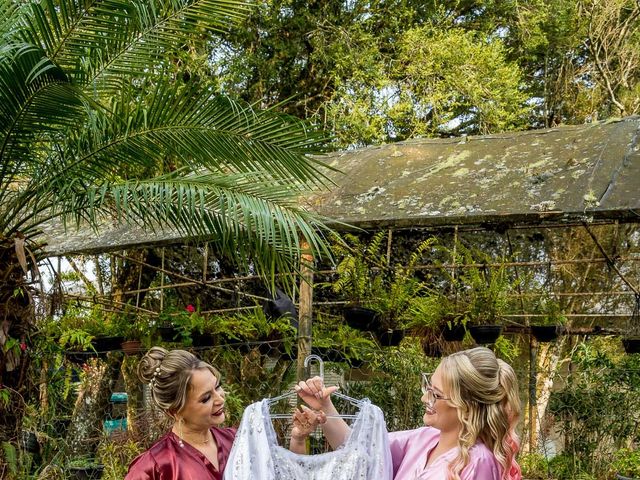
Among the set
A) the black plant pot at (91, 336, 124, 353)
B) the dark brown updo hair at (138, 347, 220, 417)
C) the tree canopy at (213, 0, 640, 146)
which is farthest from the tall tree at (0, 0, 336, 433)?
the tree canopy at (213, 0, 640, 146)

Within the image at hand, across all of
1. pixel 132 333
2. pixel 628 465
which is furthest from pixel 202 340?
pixel 628 465

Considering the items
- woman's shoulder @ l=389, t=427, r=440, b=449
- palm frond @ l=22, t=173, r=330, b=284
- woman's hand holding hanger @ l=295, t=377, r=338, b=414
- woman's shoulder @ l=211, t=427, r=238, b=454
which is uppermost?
palm frond @ l=22, t=173, r=330, b=284

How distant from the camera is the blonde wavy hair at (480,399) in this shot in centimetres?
264

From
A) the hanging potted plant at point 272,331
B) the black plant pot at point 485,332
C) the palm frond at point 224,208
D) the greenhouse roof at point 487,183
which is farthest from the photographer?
the hanging potted plant at point 272,331

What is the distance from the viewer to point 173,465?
3.10 metres

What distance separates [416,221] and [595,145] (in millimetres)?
1792

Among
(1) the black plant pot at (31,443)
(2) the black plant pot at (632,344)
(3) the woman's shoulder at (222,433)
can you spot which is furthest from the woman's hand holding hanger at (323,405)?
(2) the black plant pot at (632,344)

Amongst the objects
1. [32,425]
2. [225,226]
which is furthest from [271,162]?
[32,425]

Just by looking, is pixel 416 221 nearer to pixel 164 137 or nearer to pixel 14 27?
pixel 164 137

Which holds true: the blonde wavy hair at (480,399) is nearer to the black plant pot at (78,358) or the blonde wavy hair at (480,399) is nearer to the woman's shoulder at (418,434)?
the woman's shoulder at (418,434)

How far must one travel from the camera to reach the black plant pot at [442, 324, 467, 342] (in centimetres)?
709

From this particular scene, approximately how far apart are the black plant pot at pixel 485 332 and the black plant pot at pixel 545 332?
3.60 ft

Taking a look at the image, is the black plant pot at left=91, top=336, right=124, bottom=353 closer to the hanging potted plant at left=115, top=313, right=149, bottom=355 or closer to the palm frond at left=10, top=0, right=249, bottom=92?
the hanging potted plant at left=115, top=313, right=149, bottom=355

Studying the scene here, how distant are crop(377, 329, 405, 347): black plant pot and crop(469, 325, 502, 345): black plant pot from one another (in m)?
0.67
